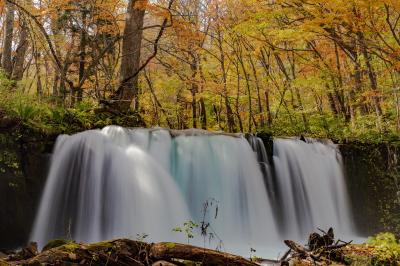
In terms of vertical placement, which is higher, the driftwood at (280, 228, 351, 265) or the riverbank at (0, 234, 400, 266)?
the riverbank at (0, 234, 400, 266)

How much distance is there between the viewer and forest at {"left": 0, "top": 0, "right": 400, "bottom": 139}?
9867mm

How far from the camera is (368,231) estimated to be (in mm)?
9797

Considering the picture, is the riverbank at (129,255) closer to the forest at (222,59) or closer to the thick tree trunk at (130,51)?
the forest at (222,59)

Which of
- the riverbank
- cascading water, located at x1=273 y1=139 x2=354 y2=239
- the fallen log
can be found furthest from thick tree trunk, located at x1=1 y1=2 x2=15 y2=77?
the fallen log

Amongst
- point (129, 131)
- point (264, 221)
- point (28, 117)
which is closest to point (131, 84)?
point (129, 131)

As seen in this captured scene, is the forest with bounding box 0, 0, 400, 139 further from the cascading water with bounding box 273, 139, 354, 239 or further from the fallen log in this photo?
the fallen log

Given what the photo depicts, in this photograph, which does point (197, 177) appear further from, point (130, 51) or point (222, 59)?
point (222, 59)

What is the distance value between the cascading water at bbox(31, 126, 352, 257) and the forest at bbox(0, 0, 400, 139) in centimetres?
159

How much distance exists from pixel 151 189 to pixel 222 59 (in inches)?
342

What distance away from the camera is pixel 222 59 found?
49.9 ft

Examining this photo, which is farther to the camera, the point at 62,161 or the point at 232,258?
the point at 62,161

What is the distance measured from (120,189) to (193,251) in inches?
190

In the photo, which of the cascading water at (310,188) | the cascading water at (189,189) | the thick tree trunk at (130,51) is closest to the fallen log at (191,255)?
the cascading water at (189,189)

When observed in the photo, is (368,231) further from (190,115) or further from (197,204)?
(190,115)
